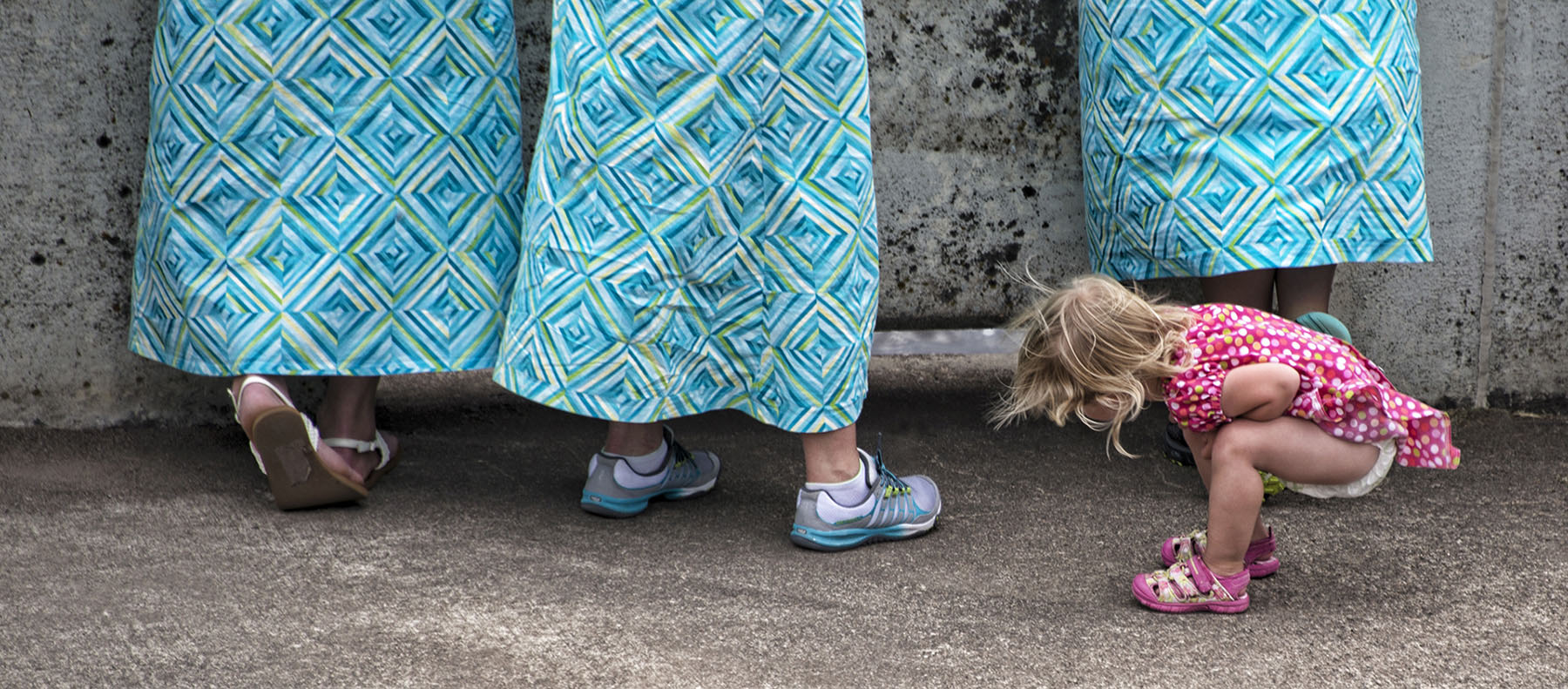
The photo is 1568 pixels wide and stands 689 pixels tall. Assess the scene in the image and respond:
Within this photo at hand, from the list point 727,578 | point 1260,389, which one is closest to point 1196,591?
point 1260,389

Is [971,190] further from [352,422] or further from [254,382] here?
[254,382]

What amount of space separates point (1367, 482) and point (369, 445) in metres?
1.69

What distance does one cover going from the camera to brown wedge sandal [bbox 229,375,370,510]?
82.1 inches

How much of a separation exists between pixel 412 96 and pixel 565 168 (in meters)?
0.41

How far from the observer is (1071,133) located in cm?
276

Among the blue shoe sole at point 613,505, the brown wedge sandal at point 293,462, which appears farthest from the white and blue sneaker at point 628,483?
the brown wedge sandal at point 293,462


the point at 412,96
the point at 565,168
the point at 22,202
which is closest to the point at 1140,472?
the point at 565,168

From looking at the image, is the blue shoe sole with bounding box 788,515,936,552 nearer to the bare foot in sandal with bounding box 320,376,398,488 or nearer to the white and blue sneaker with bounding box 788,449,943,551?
the white and blue sneaker with bounding box 788,449,943,551

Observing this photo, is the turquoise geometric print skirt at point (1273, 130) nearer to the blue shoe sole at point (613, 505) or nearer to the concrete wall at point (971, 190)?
the concrete wall at point (971, 190)

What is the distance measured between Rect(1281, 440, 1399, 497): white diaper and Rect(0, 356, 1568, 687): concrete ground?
129 millimetres

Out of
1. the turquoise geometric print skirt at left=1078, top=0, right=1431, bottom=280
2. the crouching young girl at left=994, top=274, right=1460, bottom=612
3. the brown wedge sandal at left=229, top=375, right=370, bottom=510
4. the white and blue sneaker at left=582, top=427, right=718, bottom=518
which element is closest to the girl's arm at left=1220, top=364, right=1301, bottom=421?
the crouching young girl at left=994, top=274, right=1460, bottom=612

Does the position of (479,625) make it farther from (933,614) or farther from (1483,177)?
(1483,177)

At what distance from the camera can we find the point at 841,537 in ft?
6.68

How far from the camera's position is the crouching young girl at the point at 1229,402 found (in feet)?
5.81
